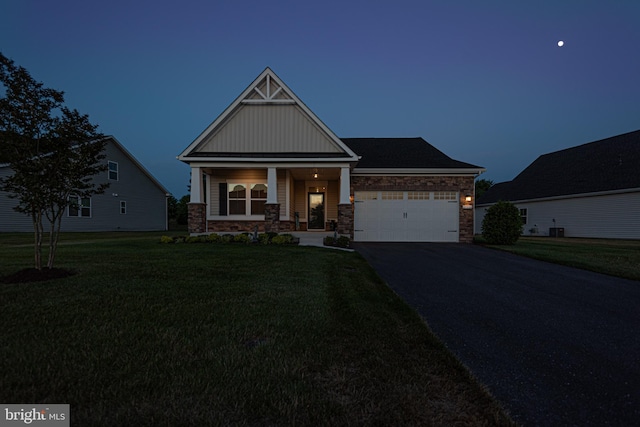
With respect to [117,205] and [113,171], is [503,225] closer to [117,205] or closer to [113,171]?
[113,171]

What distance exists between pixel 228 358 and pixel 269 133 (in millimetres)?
11705

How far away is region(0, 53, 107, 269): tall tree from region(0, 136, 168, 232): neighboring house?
51.1ft

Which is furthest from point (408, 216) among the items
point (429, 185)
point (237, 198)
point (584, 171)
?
point (584, 171)

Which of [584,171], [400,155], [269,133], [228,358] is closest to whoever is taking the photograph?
[228,358]

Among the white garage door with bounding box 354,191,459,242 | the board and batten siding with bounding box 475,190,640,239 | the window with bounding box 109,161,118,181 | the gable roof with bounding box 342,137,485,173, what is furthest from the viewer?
the window with bounding box 109,161,118,181

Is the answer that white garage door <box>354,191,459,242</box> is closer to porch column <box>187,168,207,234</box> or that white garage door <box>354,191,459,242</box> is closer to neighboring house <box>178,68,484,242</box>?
neighboring house <box>178,68,484,242</box>

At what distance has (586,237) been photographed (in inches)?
700

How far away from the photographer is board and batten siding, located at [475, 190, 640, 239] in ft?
51.9

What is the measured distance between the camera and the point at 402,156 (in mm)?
14859

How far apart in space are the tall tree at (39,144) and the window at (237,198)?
8717 mm

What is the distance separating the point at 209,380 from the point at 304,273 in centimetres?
388

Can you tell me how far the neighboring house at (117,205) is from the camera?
1861 cm

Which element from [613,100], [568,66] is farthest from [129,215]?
[613,100]

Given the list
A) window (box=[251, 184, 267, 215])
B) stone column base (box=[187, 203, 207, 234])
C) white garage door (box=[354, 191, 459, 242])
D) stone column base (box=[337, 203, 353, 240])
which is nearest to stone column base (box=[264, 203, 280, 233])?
window (box=[251, 184, 267, 215])
